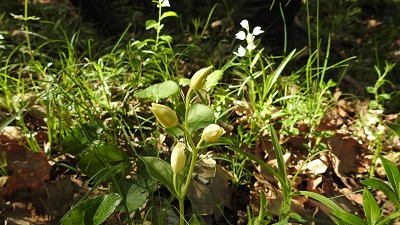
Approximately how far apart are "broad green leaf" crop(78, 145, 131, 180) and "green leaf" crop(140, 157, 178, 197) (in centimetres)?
31

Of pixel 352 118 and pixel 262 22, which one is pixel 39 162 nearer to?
pixel 352 118

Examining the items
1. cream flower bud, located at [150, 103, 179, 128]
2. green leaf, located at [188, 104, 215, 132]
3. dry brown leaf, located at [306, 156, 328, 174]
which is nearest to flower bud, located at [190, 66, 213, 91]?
cream flower bud, located at [150, 103, 179, 128]

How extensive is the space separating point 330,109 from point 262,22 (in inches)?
29.9

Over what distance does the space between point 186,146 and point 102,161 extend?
281 mm

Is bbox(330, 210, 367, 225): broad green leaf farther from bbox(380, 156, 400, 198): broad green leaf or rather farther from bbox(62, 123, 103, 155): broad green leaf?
bbox(62, 123, 103, 155): broad green leaf

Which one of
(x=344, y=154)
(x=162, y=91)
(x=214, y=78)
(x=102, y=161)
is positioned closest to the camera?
(x=102, y=161)

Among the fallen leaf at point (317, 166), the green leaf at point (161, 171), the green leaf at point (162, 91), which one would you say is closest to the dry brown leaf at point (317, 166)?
the fallen leaf at point (317, 166)

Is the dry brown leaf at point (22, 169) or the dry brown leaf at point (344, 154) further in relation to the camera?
the dry brown leaf at point (344, 154)

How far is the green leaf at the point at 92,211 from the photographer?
3.56 feet

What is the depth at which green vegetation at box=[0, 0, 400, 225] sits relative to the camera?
47.7 inches

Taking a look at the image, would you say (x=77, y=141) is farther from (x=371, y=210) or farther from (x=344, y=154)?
(x=344, y=154)

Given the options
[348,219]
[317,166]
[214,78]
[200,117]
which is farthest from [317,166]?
[348,219]

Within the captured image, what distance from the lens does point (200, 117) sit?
1378 millimetres

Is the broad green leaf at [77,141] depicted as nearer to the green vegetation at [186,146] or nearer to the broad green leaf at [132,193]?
the green vegetation at [186,146]
